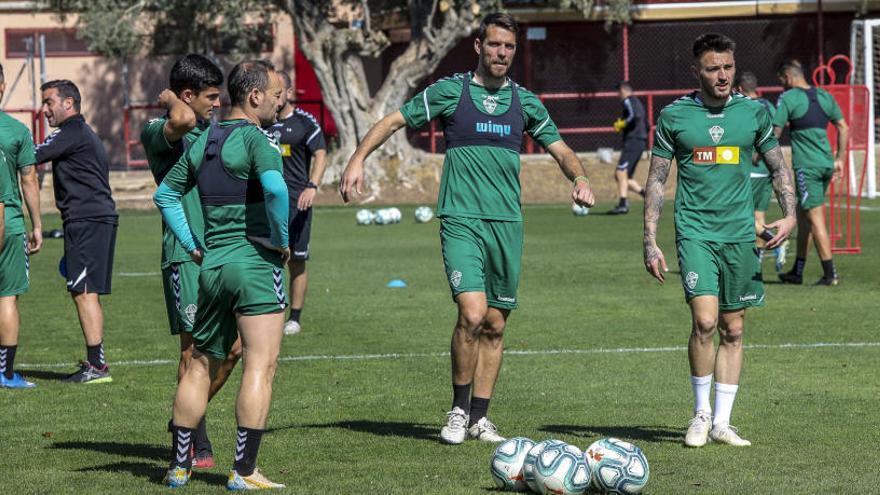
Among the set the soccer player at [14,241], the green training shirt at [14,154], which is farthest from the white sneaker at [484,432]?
the green training shirt at [14,154]

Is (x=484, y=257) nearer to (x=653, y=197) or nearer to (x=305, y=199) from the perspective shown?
(x=653, y=197)

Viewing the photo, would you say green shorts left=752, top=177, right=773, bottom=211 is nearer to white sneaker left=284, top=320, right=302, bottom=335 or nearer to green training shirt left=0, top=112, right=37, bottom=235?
white sneaker left=284, top=320, right=302, bottom=335

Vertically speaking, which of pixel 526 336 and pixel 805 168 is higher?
pixel 805 168

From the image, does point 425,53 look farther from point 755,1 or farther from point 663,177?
point 663,177

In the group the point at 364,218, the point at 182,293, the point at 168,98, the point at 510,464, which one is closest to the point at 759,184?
the point at 182,293

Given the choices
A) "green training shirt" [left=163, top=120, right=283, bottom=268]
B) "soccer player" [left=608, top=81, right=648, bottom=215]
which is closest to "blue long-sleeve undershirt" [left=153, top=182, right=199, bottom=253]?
"green training shirt" [left=163, top=120, right=283, bottom=268]

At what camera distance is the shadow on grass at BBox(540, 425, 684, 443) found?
323 inches

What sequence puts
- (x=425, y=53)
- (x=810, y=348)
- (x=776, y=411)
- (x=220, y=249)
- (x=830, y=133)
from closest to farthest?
(x=220, y=249), (x=776, y=411), (x=810, y=348), (x=830, y=133), (x=425, y=53)

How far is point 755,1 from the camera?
1508 inches

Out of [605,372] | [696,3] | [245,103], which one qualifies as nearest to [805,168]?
[605,372]

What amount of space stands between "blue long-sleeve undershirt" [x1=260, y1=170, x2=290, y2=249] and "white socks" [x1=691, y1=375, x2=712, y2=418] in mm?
2658

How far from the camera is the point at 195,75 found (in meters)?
7.40

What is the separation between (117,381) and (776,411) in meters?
4.70

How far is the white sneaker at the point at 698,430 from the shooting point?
7902 mm
